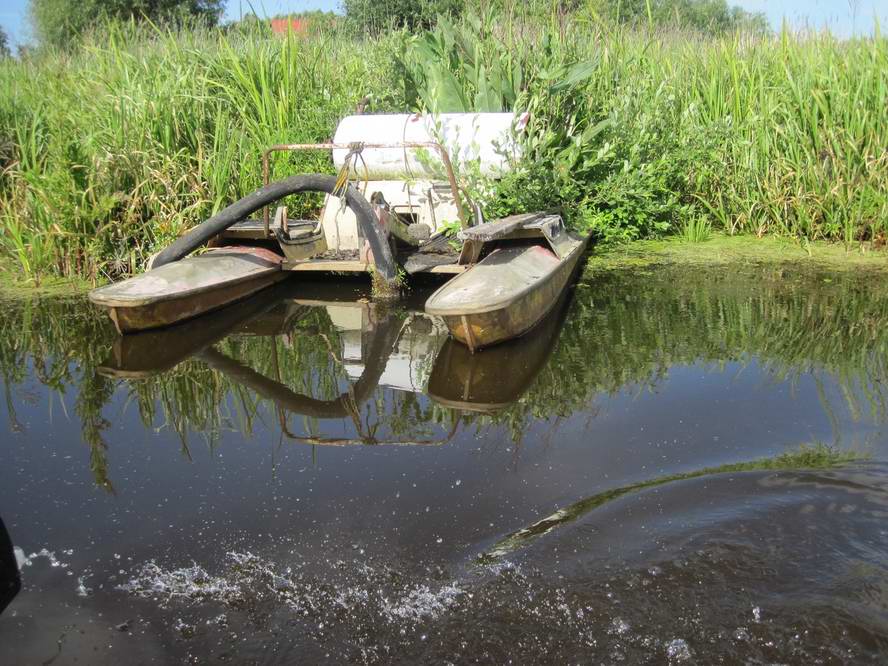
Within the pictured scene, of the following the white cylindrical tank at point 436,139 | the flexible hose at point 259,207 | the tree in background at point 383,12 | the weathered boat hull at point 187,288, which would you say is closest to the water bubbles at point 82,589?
the weathered boat hull at point 187,288

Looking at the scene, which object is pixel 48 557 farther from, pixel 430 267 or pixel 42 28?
pixel 42 28

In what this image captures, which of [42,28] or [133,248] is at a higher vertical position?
[42,28]

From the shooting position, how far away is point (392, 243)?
6.96 m

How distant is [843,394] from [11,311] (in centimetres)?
593

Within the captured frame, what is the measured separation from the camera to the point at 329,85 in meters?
9.56

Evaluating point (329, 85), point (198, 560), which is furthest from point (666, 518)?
point (329, 85)

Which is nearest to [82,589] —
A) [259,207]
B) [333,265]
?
[259,207]

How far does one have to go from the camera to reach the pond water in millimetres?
2777

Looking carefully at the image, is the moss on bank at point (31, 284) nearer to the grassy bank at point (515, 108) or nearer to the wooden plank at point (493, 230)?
the grassy bank at point (515, 108)

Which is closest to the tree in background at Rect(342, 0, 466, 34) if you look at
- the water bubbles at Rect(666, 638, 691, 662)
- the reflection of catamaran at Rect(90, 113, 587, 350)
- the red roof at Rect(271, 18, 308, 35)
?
the red roof at Rect(271, 18, 308, 35)

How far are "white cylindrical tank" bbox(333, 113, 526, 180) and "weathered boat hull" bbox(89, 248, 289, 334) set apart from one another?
1348 millimetres

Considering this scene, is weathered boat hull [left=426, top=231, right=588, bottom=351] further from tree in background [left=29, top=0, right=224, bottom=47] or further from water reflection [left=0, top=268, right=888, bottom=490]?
tree in background [left=29, top=0, right=224, bottom=47]

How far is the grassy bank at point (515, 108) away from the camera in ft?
25.0

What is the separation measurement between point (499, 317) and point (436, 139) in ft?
9.15
